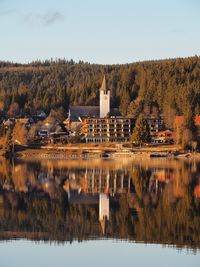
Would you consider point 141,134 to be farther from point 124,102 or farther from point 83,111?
point 124,102

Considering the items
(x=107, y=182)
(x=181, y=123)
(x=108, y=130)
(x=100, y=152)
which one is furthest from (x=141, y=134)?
(x=107, y=182)

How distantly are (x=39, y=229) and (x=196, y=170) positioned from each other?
3003 centimetres

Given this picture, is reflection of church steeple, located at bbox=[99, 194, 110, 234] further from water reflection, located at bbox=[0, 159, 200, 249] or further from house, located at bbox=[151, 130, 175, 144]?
house, located at bbox=[151, 130, 175, 144]

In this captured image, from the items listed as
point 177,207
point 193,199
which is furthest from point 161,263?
point 193,199

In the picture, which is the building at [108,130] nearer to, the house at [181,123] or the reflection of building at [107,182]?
the house at [181,123]

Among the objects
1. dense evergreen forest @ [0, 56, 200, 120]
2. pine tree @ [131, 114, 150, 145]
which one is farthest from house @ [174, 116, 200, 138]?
pine tree @ [131, 114, 150, 145]

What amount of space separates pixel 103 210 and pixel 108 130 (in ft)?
199

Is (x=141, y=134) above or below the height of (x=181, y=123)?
below

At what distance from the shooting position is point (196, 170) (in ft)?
174

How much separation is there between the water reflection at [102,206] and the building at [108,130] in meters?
37.6

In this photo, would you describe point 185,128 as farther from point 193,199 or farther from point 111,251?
point 111,251

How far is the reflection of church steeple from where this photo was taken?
2610cm

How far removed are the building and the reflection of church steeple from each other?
53.2 meters

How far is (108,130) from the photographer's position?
90.2 metres
